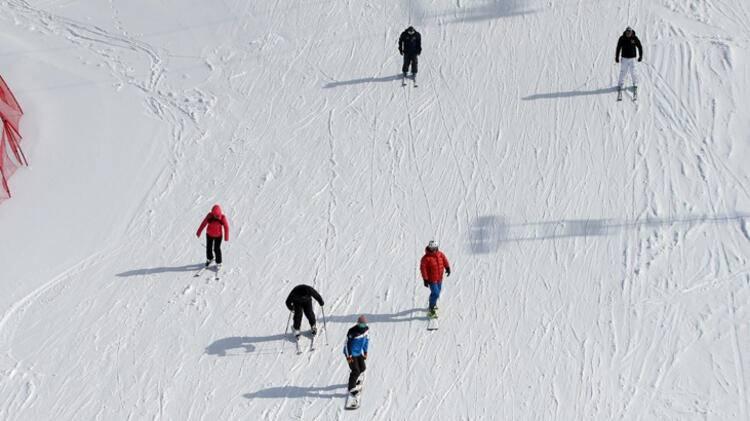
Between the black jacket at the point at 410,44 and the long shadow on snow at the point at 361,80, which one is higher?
the black jacket at the point at 410,44

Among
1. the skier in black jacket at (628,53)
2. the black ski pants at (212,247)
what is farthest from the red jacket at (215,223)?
the skier in black jacket at (628,53)

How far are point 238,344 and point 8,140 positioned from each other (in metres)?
7.79

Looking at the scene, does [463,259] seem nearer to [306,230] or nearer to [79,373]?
[306,230]

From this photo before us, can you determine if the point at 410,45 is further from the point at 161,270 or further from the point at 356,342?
the point at 356,342

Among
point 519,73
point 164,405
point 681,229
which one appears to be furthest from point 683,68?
point 164,405

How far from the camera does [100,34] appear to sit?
2314 cm

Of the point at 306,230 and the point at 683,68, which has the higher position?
the point at 683,68

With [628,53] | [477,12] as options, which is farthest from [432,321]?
[477,12]

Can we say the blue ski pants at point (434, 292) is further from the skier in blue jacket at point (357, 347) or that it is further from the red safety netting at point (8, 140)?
the red safety netting at point (8, 140)

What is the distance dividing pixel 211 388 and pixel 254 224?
406 cm

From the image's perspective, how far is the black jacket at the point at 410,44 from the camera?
19.5 metres

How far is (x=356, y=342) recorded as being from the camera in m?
13.2

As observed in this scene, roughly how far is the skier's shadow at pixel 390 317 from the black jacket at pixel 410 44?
Result: 6543 millimetres

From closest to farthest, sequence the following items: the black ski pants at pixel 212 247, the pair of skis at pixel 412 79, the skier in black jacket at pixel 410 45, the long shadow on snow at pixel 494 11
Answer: the black ski pants at pixel 212 247 < the skier in black jacket at pixel 410 45 < the pair of skis at pixel 412 79 < the long shadow on snow at pixel 494 11
